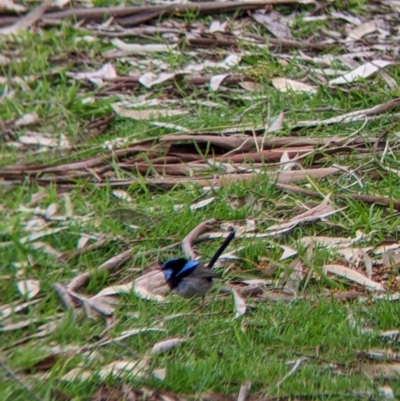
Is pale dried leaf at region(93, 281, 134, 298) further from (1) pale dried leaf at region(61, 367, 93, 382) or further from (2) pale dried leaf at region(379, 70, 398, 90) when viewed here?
(2) pale dried leaf at region(379, 70, 398, 90)

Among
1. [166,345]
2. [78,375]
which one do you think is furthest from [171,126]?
[78,375]

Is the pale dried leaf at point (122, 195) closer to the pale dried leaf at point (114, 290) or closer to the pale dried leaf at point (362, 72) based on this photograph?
the pale dried leaf at point (114, 290)

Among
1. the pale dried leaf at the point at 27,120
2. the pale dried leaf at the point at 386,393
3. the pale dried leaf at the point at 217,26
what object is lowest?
the pale dried leaf at the point at 217,26

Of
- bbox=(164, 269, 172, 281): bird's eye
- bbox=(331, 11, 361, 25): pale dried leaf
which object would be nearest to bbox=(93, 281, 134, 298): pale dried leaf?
bbox=(164, 269, 172, 281): bird's eye

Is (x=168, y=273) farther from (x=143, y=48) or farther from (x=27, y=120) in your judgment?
(x=143, y=48)

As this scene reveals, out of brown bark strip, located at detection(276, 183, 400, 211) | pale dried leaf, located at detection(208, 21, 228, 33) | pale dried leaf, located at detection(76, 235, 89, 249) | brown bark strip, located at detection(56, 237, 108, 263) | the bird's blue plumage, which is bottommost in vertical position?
pale dried leaf, located at detection(208, 21, 228, 33)

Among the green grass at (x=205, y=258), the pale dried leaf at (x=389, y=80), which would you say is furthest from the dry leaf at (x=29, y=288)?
the pale dried leaf at (x=389, y=80)

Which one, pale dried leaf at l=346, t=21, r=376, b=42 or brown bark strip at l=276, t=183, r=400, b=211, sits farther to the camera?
pale dried leaf at l=346, t=21, r=376, b=42
